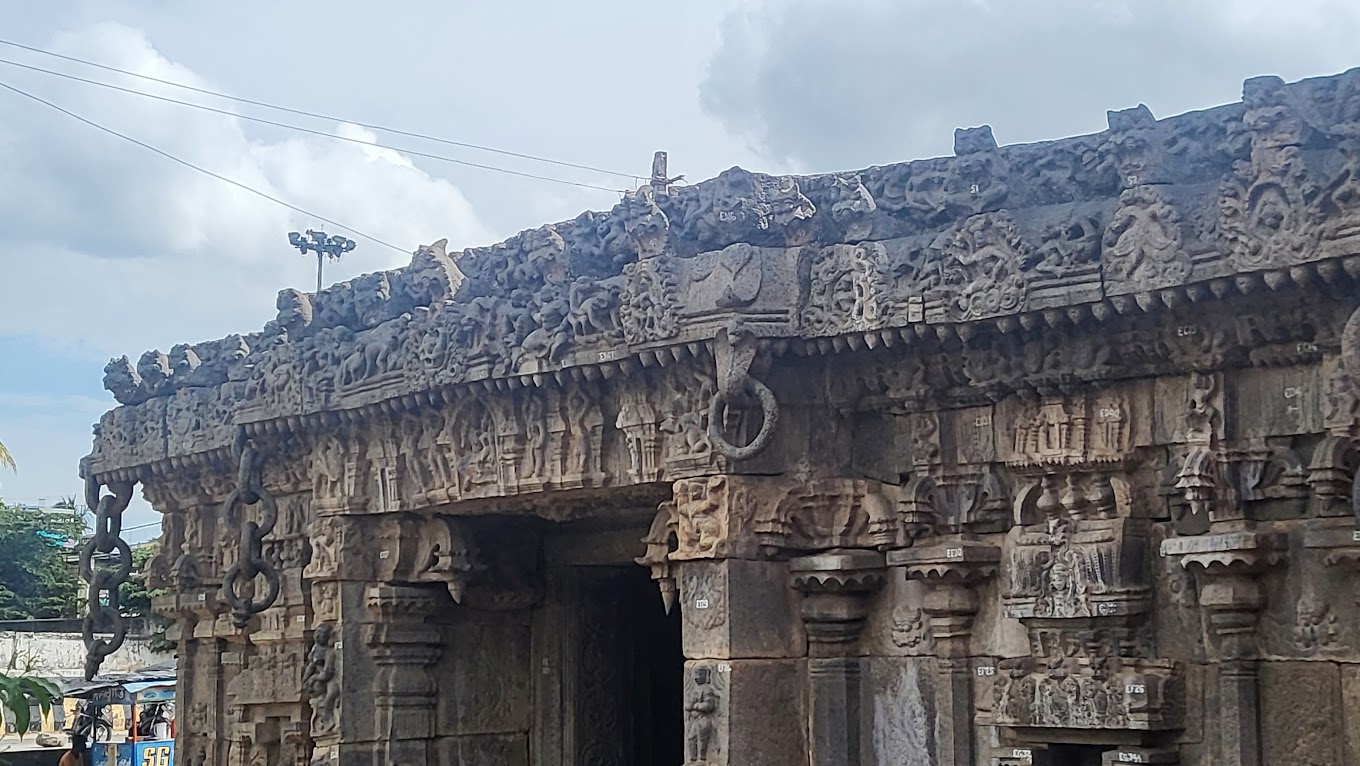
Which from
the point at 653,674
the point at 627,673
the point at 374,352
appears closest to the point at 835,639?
the point at 374,352

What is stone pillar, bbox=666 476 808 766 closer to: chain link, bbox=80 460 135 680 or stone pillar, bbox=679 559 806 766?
stone pillar, bbox=679 559 806 766

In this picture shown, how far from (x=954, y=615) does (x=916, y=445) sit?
0.85m

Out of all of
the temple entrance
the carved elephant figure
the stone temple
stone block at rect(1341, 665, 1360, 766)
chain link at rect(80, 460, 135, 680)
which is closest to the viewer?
stone block at rect(1341, 665, 1360, 766)

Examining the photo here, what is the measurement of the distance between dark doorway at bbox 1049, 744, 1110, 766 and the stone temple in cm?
2

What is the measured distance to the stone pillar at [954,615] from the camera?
7.03 metres

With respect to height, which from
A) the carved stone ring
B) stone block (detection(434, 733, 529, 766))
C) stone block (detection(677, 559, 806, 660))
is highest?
the carved stone ring

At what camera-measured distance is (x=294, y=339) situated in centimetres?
1029

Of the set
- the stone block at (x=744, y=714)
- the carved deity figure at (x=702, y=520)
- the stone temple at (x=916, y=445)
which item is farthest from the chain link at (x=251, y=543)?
the stone block at (x=744, y=714)

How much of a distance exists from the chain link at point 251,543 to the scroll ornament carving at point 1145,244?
6.58 meters

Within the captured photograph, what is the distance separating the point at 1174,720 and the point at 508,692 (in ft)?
17.1

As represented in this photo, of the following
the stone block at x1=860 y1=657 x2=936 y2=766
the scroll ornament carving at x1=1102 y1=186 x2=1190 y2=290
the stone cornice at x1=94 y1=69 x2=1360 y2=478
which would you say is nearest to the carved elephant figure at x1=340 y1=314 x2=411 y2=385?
the stone cornice at x1=94 y1=69 x2=1360 y2=478

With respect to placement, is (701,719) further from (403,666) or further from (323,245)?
(323,245)

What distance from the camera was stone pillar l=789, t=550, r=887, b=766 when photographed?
23.9 feet

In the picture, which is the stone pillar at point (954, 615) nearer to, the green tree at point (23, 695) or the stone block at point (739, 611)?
the stone block at point (739, 611)
